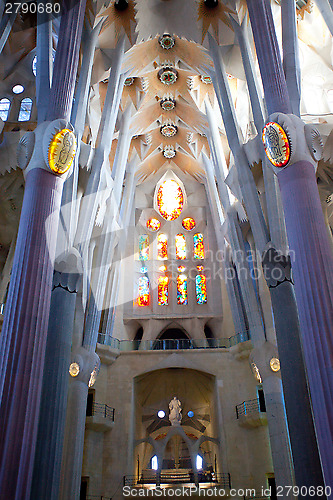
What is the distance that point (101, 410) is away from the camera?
61.0ft

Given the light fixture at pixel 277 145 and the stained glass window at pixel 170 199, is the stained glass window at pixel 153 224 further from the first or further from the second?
the light fixture at pixel 277 145

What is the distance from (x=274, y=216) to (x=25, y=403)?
898cm

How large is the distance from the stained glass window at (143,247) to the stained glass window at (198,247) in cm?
283

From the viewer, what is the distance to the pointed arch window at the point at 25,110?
18.2 meters

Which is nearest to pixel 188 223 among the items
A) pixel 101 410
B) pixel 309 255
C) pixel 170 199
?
pixel 170 199

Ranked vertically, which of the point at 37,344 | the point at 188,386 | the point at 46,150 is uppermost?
the point at 46,150

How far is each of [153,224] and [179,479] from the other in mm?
13961

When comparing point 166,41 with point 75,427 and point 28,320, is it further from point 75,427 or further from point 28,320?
point 75,427

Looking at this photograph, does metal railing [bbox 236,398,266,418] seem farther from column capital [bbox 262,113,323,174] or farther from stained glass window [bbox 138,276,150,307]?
column capital [bbox 262,113,323,174]

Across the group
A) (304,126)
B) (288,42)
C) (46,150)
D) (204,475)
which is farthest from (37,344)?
(204,475)

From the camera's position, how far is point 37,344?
325 inches

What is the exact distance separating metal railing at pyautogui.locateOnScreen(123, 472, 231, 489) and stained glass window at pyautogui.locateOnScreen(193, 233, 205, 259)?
37.2 feet

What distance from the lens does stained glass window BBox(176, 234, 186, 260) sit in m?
25.6

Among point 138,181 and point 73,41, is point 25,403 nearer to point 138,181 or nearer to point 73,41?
point 73,41
